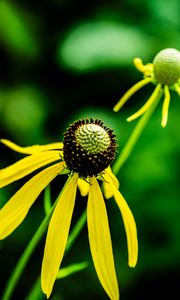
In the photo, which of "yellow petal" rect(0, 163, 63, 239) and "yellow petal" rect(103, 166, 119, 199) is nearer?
"yellow petal" rect(0, 163, 63, 239)

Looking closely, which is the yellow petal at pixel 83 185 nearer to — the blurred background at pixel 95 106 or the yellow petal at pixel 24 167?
the yellow petal at pixel 24 167

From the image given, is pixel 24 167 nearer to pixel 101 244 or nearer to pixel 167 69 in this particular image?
pixel 101 244

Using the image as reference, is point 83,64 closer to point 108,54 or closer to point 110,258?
point 108,54

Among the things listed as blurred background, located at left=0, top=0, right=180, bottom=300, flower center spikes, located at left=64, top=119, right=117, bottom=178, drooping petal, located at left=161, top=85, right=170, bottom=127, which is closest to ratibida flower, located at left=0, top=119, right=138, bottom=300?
flower center spikes, located at left=64, top=119, right=117, bottom=178

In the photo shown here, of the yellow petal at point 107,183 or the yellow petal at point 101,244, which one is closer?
the yellow petal at point 101,244

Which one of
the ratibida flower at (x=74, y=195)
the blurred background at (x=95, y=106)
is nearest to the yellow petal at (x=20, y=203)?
the ratibida flower at (x=74, y=195)

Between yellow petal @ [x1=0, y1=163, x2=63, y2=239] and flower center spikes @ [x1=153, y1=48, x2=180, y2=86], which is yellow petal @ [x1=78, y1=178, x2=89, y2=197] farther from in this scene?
flower center spikes @ [x1=153, y1=48, x2=180, y2=86]

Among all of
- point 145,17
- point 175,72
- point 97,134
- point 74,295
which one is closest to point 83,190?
point 97,134
